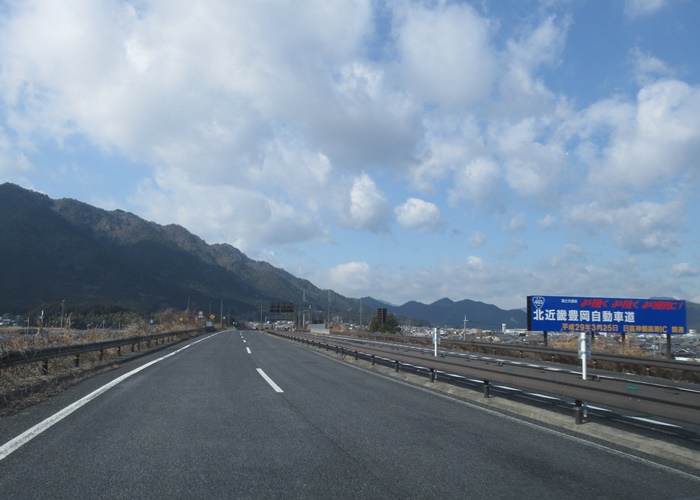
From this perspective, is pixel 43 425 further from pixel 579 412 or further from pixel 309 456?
pixel 579 412

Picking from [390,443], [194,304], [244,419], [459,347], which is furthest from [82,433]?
[194,304]

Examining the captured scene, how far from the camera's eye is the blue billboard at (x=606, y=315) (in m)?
32.4

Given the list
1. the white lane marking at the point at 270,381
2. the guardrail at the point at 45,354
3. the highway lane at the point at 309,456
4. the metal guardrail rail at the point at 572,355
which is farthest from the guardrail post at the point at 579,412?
the metal guardrail rail at the point at 572,355

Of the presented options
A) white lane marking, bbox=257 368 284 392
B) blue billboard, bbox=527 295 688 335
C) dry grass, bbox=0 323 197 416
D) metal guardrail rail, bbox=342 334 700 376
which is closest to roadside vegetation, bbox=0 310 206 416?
dry grass, bbox=0 323 197 416

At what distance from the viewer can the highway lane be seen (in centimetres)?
508

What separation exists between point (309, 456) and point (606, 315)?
1297 inches

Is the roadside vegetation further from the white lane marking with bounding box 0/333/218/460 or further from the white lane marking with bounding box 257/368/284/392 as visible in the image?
the white lane marking with bounding box 257/368/284/392

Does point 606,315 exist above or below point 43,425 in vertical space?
above

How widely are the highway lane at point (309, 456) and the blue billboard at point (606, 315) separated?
2686 cm

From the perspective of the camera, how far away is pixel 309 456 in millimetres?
6230

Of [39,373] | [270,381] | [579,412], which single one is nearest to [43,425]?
[270,381]

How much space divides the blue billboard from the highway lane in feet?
88.1

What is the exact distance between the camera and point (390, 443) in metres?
7.03

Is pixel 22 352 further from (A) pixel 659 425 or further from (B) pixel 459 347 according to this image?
(B) pixel 459 347
